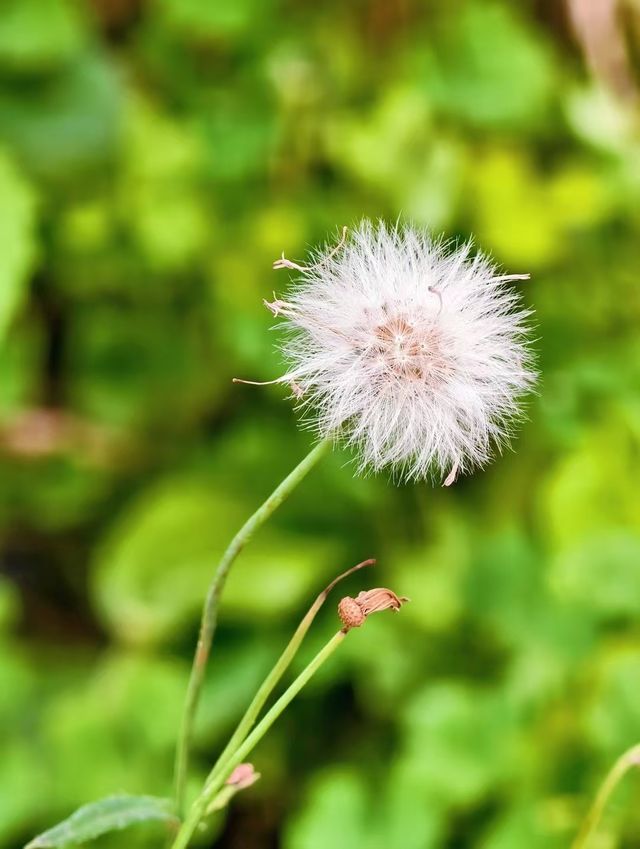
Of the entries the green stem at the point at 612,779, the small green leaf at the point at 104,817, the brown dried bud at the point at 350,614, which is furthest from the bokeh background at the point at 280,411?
the brown dried bud at the point at 350,614

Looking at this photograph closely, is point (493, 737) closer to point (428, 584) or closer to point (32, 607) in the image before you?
point (428, 584)

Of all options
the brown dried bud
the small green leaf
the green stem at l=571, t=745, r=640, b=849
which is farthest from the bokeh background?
the brown dried bud

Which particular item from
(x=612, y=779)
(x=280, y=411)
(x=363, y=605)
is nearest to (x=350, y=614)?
(x=363, y=605)

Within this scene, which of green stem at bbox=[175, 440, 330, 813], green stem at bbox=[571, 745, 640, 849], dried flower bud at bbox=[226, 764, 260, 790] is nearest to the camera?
green stem at bbox=[175, 440, 330, 813]

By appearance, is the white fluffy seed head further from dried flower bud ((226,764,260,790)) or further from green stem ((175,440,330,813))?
dried flower bud ((226,764,260,790))

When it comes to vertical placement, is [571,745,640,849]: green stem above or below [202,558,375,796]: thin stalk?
below

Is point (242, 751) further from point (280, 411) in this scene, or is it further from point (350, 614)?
point (280, 411)

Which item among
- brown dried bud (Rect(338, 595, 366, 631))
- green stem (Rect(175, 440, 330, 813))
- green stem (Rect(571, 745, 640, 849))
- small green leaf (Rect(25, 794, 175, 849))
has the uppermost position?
green stem (Rect(175, 440, 330, 813))
